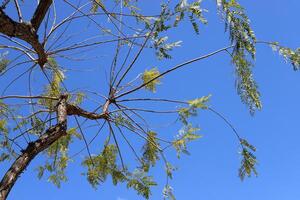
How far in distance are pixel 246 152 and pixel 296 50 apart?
4.21 ft

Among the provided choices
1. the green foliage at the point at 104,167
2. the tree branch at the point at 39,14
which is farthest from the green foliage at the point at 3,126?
the tree branch at the point at 39,14

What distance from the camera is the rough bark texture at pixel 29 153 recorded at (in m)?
3.77

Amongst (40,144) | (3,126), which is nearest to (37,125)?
(3,126)

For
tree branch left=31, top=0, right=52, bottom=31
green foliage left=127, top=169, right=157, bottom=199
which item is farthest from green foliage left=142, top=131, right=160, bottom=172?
tree branch left=31, top=0, right=52, bottom=31

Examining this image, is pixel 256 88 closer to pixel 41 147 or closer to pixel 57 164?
pixel 41 147

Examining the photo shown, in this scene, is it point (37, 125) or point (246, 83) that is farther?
point (37, 125)

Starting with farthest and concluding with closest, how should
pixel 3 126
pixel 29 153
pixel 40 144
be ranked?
pixel 3 126
pixel 40 144
pixel 29 153

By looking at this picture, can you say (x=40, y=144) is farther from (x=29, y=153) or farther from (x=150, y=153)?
(x=150, y=153)

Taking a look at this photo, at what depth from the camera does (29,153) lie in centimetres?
407

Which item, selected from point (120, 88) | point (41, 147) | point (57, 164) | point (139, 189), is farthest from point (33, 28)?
point (57, 164)

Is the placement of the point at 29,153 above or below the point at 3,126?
below

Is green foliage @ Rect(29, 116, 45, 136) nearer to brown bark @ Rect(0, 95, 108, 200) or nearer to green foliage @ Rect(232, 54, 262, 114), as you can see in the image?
brown bark @ Rect(0, 95, 108, 200)

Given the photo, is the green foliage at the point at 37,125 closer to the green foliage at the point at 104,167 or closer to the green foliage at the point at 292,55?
the green foliage at the point at 104,167

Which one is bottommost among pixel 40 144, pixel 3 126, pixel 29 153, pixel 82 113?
pixel 29 153
